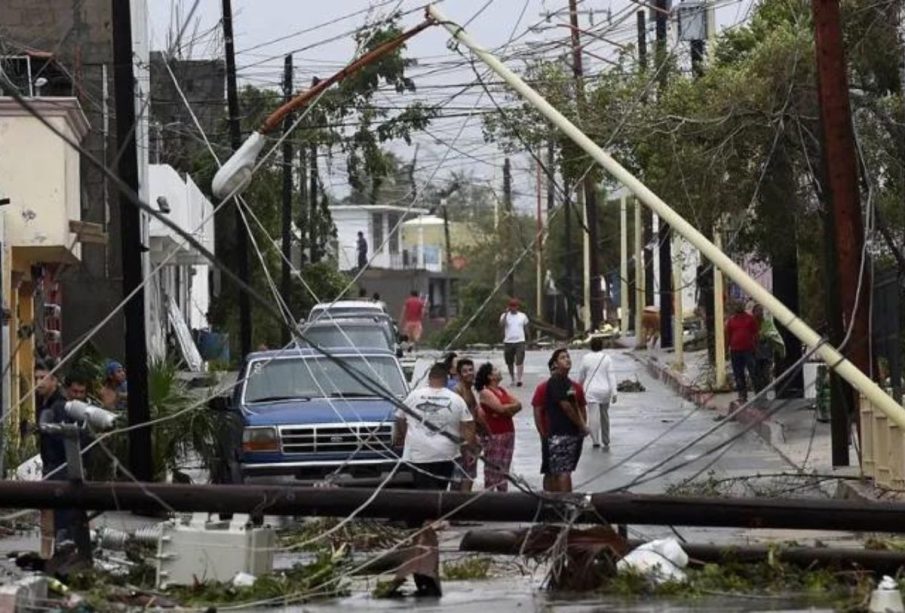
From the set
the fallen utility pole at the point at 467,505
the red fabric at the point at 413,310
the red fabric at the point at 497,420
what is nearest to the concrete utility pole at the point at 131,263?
the red fabric at the point at 497,420

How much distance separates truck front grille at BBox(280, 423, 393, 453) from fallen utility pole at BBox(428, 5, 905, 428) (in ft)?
17.4

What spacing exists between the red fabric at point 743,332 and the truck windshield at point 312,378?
10.5m

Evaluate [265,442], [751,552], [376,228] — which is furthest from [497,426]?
[376,228]

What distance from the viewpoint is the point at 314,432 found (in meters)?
22.7

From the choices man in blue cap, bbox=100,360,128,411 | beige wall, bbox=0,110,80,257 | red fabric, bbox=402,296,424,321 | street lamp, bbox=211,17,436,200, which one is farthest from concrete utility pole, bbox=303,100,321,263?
street lamp, bbox=211,17,436,200

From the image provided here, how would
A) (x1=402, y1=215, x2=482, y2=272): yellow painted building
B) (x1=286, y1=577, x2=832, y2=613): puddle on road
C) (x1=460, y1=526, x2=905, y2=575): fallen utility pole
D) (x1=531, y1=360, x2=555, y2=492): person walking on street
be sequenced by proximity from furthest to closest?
(x1=402, y1=215, x2=482, y2=272): yellow painted building
(x1=531, y1=360, x2=555, y2=492): person walking on street
(x1=460, y1=526, x2=905, y2=575): fallen utility pole
(x1=286, y1=577, x2=832, y2=613): puddle on road

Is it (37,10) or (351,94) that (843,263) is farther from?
(37,10)

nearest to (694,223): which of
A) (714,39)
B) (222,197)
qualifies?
(714,39)

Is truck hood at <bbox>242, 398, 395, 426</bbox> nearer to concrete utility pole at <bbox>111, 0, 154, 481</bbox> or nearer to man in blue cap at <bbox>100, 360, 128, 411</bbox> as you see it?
concrete utility pole at <bbox>111, 0, 154, 481</bbox>

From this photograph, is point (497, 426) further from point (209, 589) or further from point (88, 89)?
point (88, 89)

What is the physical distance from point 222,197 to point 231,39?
1918 cm

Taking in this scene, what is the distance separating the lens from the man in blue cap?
23125mm

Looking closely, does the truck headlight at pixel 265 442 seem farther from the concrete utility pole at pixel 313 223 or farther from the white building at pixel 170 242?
the concrete utility pole at pixel 313 223

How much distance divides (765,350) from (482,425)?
43.8 feet
